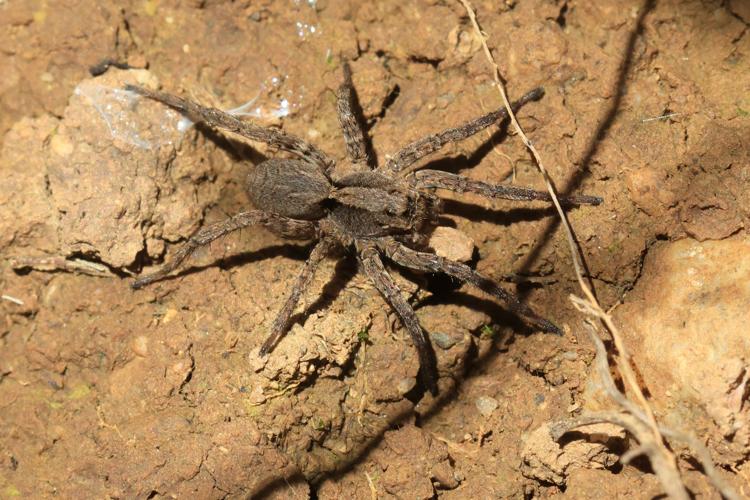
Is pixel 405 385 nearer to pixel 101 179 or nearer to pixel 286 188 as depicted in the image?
pixel 286 188

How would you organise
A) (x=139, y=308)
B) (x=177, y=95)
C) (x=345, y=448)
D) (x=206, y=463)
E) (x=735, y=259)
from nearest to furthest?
(x=735, y=259) < (x=206, y=463) < (x=345, y=448) < (x=139, y=308) < (x=177, y=95)

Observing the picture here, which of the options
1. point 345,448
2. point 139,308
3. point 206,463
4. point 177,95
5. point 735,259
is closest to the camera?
point 735,259

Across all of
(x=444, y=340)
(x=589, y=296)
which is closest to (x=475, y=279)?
(x=444, y=340)

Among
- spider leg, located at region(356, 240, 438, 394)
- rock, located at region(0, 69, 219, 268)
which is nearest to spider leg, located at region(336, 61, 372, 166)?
spider leg, located at region(356, 240, 438, 394)

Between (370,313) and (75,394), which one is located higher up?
(370,313)

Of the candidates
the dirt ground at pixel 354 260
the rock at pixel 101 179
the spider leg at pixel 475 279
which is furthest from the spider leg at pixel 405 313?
the rock at pixel 101 179

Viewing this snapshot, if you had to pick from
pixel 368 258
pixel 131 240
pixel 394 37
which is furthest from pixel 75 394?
pixel 394 37

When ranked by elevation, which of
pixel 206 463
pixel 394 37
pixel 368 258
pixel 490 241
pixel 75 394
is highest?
pixel 394 37

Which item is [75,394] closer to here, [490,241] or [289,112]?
[289,112]
